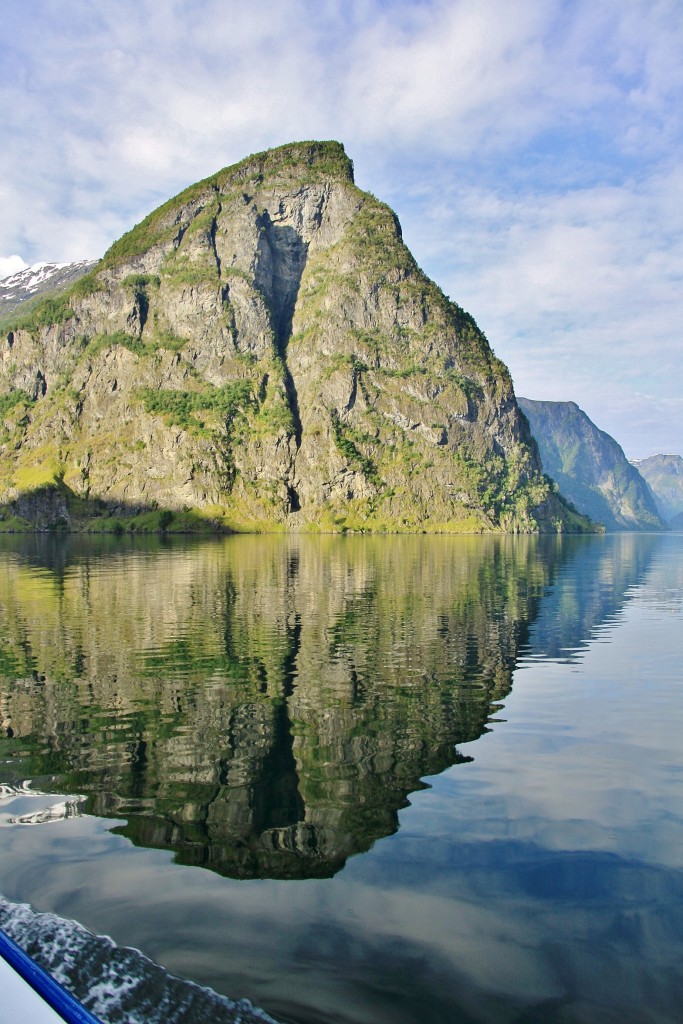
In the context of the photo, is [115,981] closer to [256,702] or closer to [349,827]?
[349,827]

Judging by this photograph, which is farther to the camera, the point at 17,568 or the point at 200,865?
the point at 17,568

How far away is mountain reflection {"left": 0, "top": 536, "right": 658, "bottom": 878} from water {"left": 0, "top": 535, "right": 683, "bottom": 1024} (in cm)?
12

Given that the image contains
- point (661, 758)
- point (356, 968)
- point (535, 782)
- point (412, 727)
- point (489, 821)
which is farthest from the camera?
point (412, 727)

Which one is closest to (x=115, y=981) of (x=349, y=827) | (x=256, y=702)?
(x=349, y=827)

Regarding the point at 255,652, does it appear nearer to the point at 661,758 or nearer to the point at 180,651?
the point at 180,651

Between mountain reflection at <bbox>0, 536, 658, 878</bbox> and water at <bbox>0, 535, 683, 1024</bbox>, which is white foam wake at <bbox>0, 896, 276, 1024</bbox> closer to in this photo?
water at <bbox>0, 535, 683, 1024</bbox>

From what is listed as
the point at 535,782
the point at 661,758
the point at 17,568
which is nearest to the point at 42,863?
the point at 535,782

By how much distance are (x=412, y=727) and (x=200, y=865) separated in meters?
10.2

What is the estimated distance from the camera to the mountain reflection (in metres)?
15.2

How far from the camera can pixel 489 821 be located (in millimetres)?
15312

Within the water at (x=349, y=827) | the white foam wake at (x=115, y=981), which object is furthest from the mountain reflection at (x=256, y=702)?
the white foam wake at (x=115, y=981)

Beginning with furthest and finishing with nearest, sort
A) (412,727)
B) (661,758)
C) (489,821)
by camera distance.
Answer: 1. (412,727)
2. (661,758)
3. (489,821)

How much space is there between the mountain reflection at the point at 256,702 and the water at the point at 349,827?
12 centimetres

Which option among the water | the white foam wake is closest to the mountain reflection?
the water
